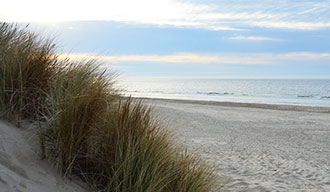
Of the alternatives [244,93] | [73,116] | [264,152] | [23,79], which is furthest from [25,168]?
[244,93]

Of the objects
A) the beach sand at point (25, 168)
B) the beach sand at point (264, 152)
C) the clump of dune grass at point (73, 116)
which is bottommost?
the beach sand at point (264, 152)

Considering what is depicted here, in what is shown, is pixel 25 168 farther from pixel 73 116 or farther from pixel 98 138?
pixel 98 138

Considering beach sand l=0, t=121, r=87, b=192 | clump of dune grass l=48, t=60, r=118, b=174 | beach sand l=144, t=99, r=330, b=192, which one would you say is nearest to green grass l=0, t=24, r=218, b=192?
clump of dune grass l=48, t=60, r=118, b=174

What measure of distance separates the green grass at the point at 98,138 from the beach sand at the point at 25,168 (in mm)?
113

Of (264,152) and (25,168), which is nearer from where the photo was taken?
(25,168)

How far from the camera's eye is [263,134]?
12.5 m

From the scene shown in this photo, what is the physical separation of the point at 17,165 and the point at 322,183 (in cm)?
550

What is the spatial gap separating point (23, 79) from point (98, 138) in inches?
49.0

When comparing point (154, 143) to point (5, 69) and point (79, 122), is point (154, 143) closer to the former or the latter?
point (79, 122)

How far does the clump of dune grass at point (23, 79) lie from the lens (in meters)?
3.73

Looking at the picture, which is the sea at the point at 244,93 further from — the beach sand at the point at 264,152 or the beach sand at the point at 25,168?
the beach sand at the point at 264,152

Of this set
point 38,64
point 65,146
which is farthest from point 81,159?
point 38,64

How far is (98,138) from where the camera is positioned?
338 cm

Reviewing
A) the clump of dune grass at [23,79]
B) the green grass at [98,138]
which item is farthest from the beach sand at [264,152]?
the clump of dune grass at [23,79]
